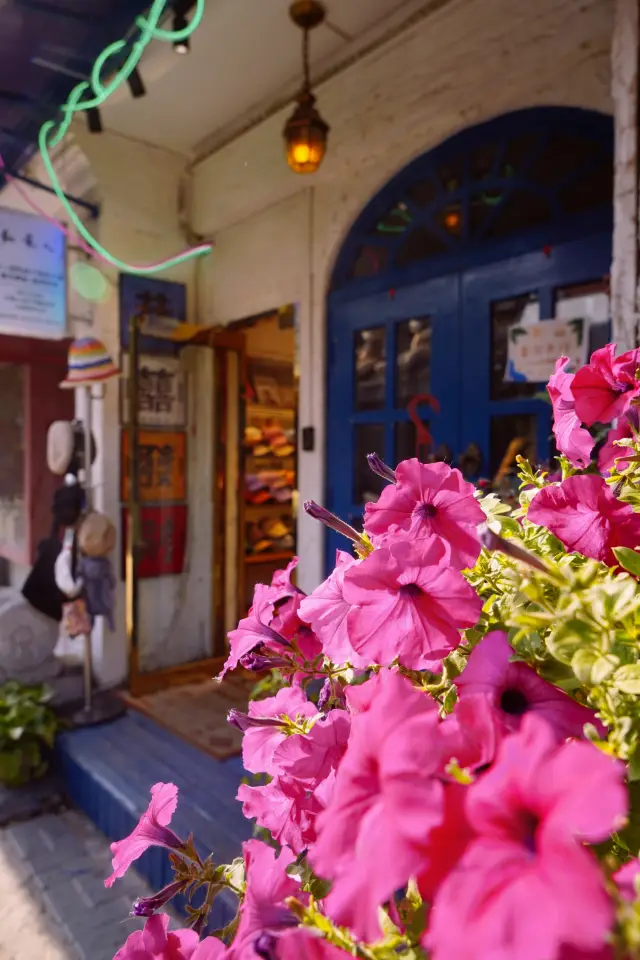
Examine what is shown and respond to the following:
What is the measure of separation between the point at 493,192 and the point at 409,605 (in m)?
2.68

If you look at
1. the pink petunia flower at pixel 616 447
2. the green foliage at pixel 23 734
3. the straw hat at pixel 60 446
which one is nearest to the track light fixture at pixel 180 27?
the straw hat at pixel 60 446

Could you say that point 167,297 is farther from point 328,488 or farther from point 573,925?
point 573,925

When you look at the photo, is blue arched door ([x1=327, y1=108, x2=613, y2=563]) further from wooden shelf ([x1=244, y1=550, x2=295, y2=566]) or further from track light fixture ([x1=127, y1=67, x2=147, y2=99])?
wooden shelf ([x1=244, y1=550, x2=295, y2=566])

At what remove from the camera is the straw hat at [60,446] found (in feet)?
11.6

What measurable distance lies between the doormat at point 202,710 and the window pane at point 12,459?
45.2 inches

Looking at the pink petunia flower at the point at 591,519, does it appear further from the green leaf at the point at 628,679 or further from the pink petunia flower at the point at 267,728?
the pink petunia flower at the point at 267,728

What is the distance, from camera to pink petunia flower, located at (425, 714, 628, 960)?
0.25 m

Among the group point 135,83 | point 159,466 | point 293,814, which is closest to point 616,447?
point 293,814

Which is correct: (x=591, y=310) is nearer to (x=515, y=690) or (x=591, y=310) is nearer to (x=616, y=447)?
(x=616, y=447)

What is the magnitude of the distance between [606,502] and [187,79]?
370cm

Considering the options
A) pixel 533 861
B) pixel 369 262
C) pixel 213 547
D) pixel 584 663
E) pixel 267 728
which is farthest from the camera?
pixel 213 547

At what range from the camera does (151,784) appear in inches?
109

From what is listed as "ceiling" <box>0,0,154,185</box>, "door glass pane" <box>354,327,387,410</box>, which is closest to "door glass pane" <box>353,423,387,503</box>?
"door glass pane" <box>354,327,387,410</box>

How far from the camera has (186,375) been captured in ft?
14.0
